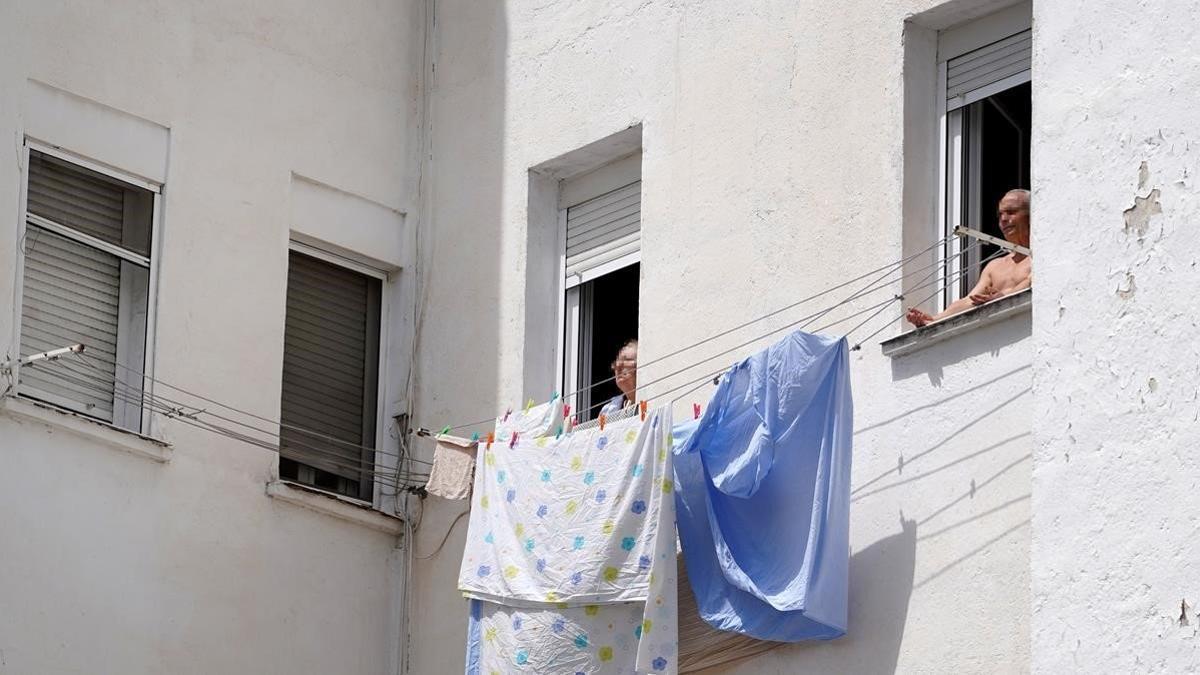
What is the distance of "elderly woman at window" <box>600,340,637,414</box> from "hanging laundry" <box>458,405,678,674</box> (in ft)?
2.58

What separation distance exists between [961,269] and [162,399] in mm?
4456

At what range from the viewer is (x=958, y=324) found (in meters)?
10.9

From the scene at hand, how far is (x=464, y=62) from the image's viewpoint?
574 inches

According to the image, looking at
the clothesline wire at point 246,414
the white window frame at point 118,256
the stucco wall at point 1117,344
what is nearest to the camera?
the stucco wall at point 1117,344

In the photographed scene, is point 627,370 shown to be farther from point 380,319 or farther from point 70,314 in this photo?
point 70,314

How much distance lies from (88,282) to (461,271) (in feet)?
7.21

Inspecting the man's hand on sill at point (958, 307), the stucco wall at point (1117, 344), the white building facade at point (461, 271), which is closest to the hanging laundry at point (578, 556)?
the white building facade at point (461, 271)

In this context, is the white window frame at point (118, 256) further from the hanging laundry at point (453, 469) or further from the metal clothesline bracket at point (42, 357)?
the hanging laundry at point (453, 469)

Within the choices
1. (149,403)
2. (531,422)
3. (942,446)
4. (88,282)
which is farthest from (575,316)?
(942,446)

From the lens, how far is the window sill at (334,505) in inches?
531

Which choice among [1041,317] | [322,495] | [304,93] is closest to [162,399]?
[322,495]

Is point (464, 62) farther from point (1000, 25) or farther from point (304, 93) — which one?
point (1000, 25)

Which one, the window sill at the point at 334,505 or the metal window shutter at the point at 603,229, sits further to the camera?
the metal window shutter at the point at 603,229

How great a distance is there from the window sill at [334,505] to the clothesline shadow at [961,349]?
12.3 ft
